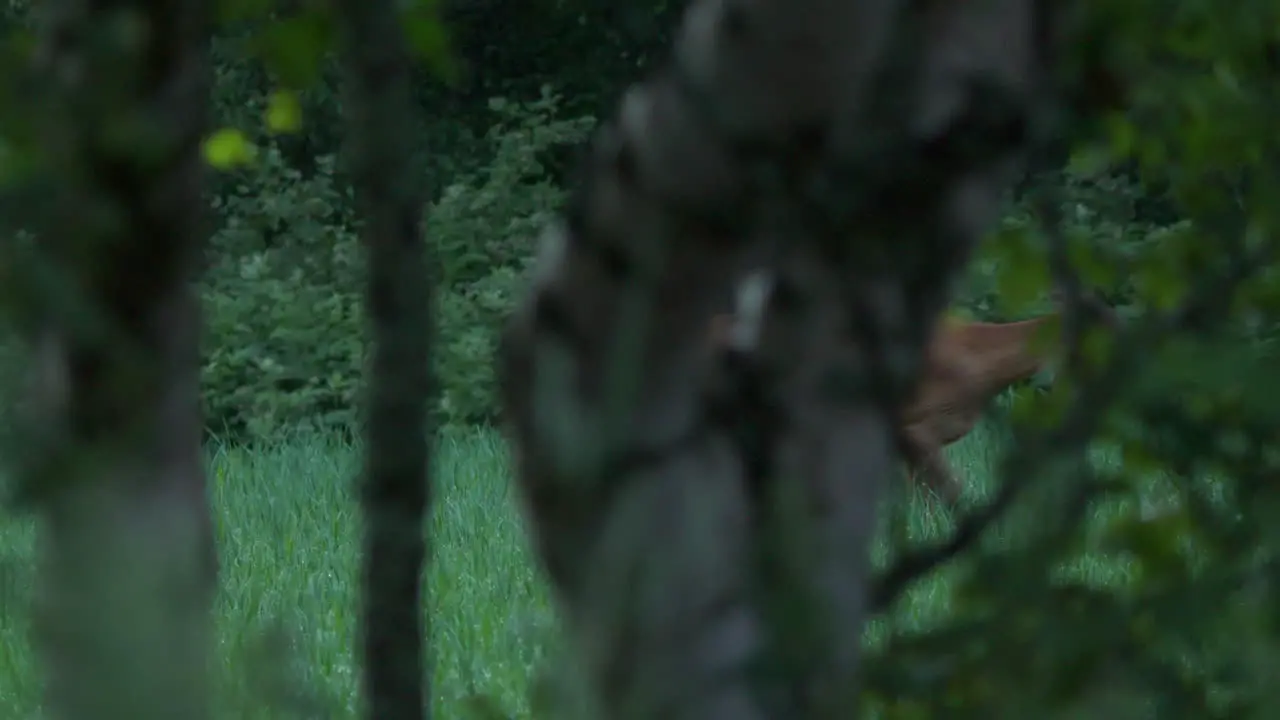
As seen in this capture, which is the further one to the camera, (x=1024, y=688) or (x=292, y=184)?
(x=292, y=184)

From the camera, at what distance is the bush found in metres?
6.48

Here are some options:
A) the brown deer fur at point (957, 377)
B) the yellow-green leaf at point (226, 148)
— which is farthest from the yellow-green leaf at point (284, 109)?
the brown deer fur at point (957, 377)

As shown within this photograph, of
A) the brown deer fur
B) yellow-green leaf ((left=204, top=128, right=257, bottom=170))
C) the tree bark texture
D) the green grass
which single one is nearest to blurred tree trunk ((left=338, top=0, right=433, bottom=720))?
the tree bark texture

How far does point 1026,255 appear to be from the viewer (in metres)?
0.99

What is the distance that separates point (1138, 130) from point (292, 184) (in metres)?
8.04

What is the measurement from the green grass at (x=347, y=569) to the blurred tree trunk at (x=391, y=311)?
1.99 ft

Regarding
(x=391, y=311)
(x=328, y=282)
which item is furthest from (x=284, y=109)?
(x=328, y=282)

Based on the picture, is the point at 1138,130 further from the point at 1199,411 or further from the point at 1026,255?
the point at 1199,411

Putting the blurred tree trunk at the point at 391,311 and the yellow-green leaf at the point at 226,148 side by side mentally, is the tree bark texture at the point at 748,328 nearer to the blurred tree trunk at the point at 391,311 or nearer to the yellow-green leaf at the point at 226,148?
the blurred tree trunk at the point at 391,311

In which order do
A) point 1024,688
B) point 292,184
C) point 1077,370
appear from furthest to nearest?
1. point 292,184
2. point 1077,370
3. point 1024,688

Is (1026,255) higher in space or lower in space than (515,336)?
lower

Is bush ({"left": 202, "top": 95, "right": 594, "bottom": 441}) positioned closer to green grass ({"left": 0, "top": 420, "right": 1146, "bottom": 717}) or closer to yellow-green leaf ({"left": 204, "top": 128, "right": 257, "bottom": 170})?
green grass ({"left": 0, "top": 420, "right": 1146, "bottom": 717})

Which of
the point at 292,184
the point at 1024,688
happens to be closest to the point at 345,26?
the point at 1024,688

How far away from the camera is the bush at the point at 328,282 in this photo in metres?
6.48
